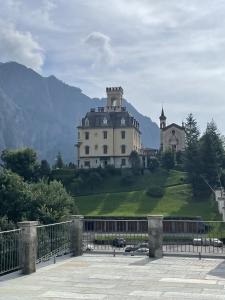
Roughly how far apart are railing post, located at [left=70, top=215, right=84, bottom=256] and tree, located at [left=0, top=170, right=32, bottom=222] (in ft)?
90.4

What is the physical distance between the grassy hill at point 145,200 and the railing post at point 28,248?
2037 inches

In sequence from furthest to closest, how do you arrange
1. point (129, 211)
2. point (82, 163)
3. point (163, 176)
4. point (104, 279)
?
point (82, 163)
point (163, 176)
point (129, 211)
point (104, 279)

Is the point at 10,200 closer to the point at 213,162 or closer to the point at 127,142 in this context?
the point at 213,162

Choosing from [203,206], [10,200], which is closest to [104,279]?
[10,200]

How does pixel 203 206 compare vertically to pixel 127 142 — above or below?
below

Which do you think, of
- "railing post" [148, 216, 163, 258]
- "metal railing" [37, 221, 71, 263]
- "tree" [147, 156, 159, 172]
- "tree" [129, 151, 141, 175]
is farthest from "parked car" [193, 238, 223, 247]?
"tree" [147, 156, 159, 172]

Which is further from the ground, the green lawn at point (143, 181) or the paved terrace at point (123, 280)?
the green lawn at point (143, 181)

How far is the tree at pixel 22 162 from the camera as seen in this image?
7673 cm

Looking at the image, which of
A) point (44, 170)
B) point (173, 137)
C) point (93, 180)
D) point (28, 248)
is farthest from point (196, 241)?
point (173, 137)

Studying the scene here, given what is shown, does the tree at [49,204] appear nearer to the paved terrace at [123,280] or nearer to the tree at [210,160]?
the paved terrace at [123,280]

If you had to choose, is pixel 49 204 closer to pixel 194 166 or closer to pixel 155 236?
pixel 155 236

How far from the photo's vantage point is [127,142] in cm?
10306

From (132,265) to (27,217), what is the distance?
3091 cm

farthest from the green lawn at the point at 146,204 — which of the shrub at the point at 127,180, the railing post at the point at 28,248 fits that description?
the railing post at the point at 28,248
